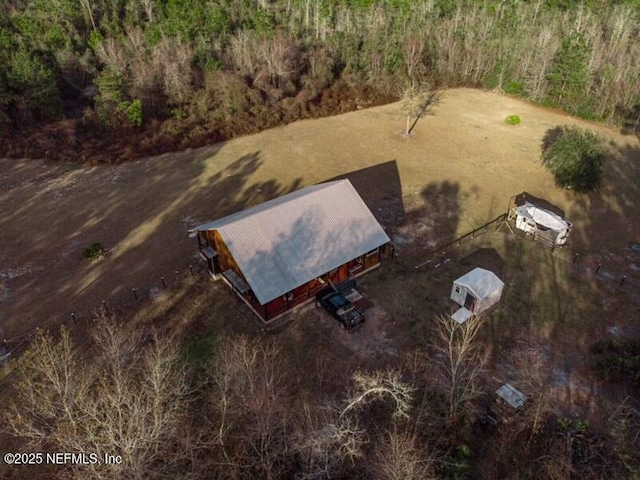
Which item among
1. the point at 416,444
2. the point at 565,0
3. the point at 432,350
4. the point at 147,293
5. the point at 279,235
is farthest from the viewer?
the point at 565,0

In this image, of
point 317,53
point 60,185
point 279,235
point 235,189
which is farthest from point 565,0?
point 60,185

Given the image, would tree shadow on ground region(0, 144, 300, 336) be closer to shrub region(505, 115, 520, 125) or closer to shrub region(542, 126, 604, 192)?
shrub region(542, 126, 604, 192)

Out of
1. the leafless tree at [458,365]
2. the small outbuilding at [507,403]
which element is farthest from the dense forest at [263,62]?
the small outbuilding at [507,403]

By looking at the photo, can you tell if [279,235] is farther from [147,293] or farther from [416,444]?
[416,444]

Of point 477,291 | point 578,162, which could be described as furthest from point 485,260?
point 578,162

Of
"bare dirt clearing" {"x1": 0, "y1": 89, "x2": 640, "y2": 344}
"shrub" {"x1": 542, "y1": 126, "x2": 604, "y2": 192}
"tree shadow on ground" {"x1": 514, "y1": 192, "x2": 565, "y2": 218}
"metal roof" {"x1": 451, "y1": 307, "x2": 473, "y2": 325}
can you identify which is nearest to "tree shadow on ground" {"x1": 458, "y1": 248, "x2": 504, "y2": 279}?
"bare dirt clearing" {"x1": 0, "y1": 89, "x2": 640, "y2": 344}

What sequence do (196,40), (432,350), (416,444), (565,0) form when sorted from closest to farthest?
(416,444)
(432,350)
(196,40)
(565,0)

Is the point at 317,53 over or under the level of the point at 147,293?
over
